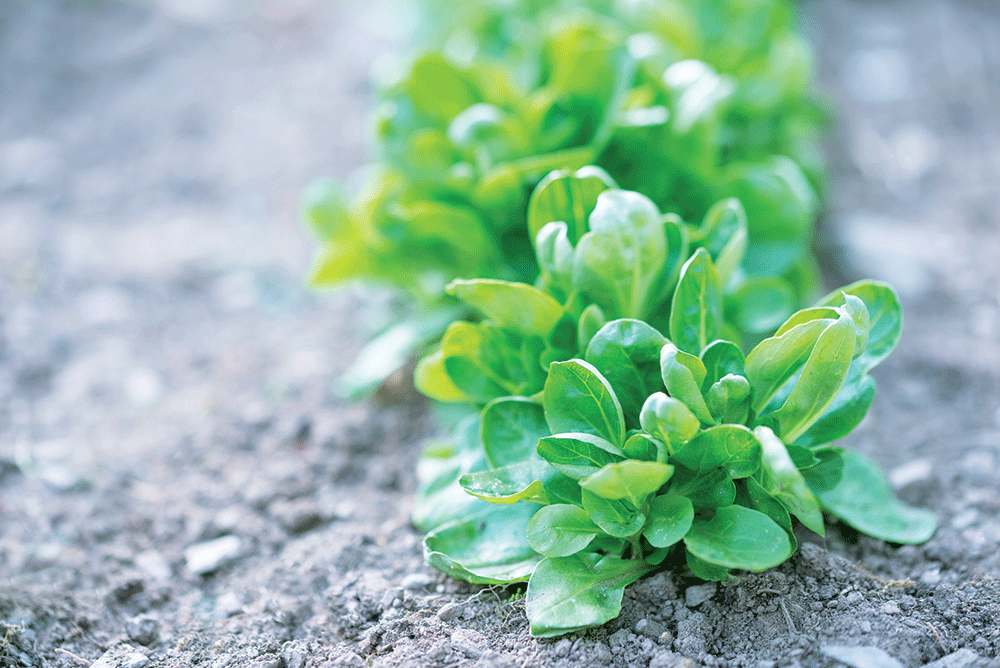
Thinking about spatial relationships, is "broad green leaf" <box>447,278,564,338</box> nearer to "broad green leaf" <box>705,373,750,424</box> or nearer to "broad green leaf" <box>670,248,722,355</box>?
"broad green leaf" <box>670,248,722,355</box>

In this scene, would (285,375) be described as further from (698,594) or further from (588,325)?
(698,594)

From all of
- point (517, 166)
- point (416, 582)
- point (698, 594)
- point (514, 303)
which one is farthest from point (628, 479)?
point (517, 166)

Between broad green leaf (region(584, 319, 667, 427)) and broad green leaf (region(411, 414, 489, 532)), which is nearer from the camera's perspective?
broad green leaf (region(584, 319, 667, 427))

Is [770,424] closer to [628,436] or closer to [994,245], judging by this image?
[628,436]

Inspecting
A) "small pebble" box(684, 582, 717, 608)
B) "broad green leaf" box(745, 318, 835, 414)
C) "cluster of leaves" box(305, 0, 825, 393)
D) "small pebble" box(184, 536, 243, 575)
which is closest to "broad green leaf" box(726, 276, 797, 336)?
"cluster of leaves" box(305, 0, 825, 393)

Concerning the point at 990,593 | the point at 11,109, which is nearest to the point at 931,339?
the point at 990,593
